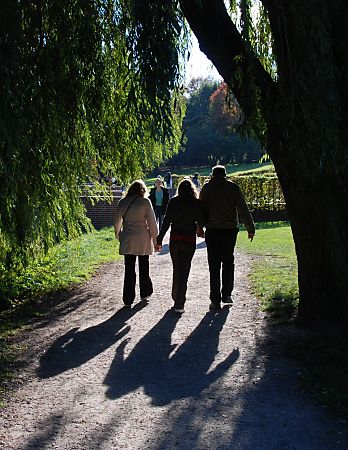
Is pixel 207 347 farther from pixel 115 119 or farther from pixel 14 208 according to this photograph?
pixel 115 119

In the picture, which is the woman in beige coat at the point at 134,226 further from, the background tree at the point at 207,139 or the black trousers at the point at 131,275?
the background tree at the point at 207,139

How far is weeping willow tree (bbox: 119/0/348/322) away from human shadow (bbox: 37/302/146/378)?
2.32 m

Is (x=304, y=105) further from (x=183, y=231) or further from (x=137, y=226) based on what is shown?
(x=137, y=226)

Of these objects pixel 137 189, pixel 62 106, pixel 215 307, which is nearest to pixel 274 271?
pixel 215 307

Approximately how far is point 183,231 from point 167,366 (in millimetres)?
2690

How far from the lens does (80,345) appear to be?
284 inches

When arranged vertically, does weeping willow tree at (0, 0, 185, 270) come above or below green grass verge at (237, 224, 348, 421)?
above

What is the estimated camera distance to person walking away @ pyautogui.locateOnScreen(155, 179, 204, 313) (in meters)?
8.58

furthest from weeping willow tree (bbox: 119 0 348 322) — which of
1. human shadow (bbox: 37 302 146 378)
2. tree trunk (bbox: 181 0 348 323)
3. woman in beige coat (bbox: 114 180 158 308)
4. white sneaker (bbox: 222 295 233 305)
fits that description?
woman in beige coat (bbox: 114 180 158 308)

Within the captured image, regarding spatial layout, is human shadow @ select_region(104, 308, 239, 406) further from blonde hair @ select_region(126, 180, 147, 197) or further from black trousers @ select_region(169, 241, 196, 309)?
blonde hair @ select_region(126, 180, 147, 197)

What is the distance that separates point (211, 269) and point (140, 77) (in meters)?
2.94

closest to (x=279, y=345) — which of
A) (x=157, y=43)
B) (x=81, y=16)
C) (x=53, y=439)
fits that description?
(x=53, y=439)

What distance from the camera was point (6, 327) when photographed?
8.25 metres

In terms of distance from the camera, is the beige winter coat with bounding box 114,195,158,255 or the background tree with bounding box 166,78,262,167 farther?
the background tree with bounding box 166,78,262,167
